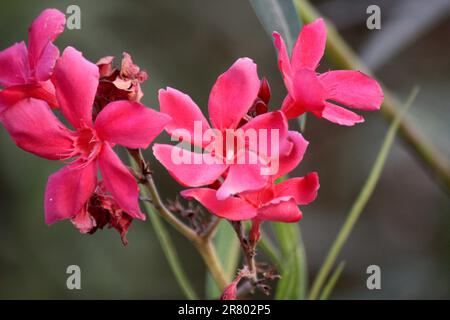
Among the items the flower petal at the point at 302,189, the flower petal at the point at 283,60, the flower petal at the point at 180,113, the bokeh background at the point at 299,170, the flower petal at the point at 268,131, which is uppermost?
the bokeh background at the point at 299,170

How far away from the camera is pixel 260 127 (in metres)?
0.67

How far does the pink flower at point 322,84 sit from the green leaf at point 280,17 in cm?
6

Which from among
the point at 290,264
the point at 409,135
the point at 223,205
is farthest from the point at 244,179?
the point at 409,135

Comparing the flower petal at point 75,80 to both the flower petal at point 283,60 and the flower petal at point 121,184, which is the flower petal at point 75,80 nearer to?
the flower petal at point 121,184

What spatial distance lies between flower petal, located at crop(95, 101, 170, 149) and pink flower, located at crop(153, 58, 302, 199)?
0.06 ft

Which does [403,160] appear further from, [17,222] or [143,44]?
[17,222]

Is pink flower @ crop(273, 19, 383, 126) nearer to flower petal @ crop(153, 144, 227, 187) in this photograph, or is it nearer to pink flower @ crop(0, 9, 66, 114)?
flower petal @ crop(153, 144, 227, 187)

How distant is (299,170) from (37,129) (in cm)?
131

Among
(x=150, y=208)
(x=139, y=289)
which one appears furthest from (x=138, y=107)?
(x=139, y=289)

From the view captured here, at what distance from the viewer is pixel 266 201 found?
2.25 feet

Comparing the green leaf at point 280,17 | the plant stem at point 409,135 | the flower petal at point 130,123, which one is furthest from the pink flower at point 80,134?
the plant stem at point 409,135

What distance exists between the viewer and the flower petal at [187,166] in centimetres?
65

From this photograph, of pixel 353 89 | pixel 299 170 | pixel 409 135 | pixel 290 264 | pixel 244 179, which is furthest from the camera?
pixel 299 170

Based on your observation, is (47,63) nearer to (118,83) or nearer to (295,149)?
(118,83)
